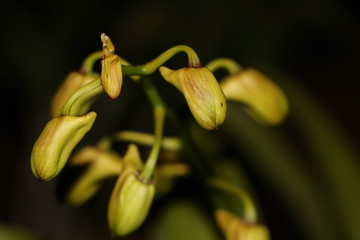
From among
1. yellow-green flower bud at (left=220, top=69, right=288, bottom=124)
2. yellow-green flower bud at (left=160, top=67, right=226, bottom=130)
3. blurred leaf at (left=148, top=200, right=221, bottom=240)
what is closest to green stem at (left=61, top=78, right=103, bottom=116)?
yellow-green flower bud at (left=160, top=67, right=226, bottom=130)

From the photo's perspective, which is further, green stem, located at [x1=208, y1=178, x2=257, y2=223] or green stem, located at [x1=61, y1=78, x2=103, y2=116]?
green stem, located at [x1=208, y1=178, x2=257, y2=223]

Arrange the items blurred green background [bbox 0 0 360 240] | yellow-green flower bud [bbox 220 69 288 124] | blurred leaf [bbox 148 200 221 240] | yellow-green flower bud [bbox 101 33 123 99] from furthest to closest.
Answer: blurred green background [bbox 0 0 360 240] → blurred leaf [bbox 148 200 221 240] → yellow-green flower bud [bbox 220 69 288 124] → yellow-green flower bud [bbox 101 33 123 99]

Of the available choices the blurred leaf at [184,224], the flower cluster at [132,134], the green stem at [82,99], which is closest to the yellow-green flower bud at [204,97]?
the flower cluster at [132,134]

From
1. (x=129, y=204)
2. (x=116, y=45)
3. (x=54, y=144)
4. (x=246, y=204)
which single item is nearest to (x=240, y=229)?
(x=246, y=204)

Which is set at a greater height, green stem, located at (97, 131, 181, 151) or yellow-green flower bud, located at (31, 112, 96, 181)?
yellow-green flower bud, located at (31, 112, 96, 181)

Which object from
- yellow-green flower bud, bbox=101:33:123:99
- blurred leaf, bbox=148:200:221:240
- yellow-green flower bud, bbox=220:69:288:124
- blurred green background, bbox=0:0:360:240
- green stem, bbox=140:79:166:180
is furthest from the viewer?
blurred green background, bbox=0:0:360:240

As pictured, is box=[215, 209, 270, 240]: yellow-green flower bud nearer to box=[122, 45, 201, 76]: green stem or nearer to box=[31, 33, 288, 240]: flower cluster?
box=[31, 33, 288, 240]: flower cluster
